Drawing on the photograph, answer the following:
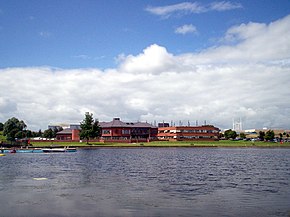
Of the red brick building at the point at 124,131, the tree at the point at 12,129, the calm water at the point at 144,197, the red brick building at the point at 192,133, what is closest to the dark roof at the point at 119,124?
the red brick building at the point at 124,131

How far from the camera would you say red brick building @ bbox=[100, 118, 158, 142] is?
18162 centimetres

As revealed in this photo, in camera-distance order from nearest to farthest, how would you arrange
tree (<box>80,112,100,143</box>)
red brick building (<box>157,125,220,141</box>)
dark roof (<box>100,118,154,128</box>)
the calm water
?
the calm water
tree (<box>80,112,100,143</box>)
dark roof (<box>100,118,154,128</box>)
red brick building (<box>157,125,220,141</box>)

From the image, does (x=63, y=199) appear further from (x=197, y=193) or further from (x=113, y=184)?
(x=197, y=193)

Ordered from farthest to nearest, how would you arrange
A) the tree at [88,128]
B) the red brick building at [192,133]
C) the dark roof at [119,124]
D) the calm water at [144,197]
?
the red brick building at [192,133]
the dark roof at [119,124]
the tree at [88,128]
the calm water at [144,197]

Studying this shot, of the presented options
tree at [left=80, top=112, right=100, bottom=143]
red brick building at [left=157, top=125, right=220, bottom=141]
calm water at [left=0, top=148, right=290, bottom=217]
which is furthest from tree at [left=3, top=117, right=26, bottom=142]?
calm water at [left=0, top=148, right=290, bottom=217]

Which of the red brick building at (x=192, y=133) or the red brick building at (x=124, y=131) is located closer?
the red brick building at (x=124, y=131)

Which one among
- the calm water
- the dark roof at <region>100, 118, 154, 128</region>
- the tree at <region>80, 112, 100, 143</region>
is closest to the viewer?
the calm water

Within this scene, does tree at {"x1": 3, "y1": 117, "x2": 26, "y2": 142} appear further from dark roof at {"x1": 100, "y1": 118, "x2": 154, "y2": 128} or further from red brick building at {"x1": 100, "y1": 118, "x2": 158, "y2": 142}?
dark roof at {"x1": 100, "y1": 118, "x2": 154, "y2": 128}

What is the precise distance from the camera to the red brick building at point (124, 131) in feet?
596

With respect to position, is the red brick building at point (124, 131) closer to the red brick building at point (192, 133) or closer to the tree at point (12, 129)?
the red brick building at point (192, 133)

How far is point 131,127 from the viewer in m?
185

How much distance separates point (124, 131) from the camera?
600ft

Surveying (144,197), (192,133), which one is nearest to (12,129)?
(192,133)

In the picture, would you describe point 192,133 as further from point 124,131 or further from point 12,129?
point 12,129
